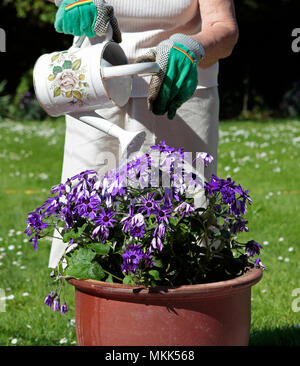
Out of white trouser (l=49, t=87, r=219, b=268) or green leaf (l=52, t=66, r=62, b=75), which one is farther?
white trouser (l=49, t=87, r=219, b=268)

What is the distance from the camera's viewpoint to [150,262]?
5.73 feet

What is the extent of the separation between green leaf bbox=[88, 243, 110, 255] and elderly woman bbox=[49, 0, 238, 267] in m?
0.56

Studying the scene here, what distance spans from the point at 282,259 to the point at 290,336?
4.56 ft

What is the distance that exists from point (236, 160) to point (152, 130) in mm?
5221

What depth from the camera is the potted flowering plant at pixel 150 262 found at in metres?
1.72

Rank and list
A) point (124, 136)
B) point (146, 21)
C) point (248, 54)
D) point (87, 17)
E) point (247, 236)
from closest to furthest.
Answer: point (124, 136), point (87, 17), point (146, 21), point (247, 236), point (248, 54)

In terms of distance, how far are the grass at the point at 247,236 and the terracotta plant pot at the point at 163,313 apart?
1117 millimetres

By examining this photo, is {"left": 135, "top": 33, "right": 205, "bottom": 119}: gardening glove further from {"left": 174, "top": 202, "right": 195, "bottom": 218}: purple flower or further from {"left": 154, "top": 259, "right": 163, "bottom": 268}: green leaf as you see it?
{"left": 154, "top": 259, "right": 163, "bottom": 268}: green leaf

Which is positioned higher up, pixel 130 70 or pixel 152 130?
pixel 130 70

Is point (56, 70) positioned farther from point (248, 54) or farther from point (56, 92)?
point (248, 54)

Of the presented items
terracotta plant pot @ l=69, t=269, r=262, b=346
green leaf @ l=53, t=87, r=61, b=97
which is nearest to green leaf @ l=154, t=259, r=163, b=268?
terracotta plant pot @ l=69, t=269, r=262, b=346

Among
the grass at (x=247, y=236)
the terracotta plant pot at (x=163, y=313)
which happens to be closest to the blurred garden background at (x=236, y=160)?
the grass at (x=247, y=236)

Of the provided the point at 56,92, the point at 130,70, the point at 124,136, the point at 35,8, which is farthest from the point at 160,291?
the point at 35,8

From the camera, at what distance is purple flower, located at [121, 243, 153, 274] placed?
1.72m
